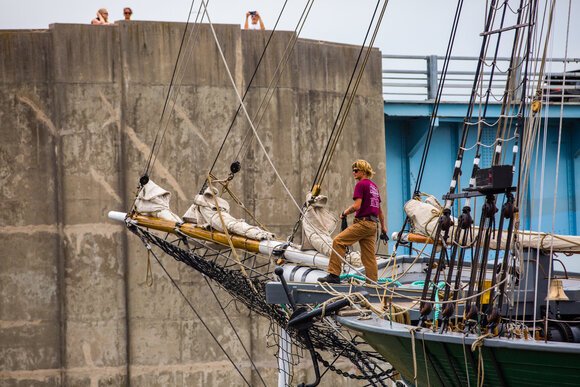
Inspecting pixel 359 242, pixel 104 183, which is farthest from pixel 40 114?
pixel 359 242

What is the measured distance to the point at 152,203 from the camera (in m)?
17.4

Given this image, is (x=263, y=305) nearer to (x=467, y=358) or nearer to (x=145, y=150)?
(x=145, y=150)

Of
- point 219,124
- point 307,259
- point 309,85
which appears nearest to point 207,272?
point 307,259

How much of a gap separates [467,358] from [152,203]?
782 centimetres

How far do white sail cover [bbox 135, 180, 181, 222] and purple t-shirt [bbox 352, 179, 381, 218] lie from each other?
4.72 meters

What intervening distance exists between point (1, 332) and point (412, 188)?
8.14 metres

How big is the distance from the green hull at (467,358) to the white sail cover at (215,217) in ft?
12.6

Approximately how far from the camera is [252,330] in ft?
61.7

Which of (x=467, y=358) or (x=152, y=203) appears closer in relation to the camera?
(x=467, y=358)

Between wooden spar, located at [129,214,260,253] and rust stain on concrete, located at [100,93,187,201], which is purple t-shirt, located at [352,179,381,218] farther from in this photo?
rust stain on concrete, located at [100,93,187,201]

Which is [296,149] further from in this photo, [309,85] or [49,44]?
[49,44]

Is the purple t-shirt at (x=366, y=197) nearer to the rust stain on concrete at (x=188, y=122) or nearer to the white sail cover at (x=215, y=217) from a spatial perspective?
the white sail cover at (x=215, y=217)

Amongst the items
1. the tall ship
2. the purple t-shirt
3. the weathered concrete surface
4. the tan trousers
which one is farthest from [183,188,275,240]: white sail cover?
the purple t-shirt

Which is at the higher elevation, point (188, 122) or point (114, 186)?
point (188, 122)
